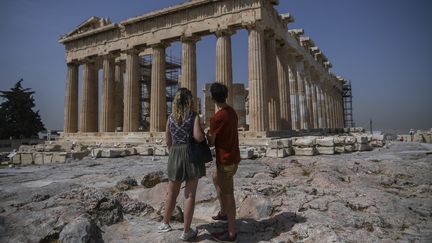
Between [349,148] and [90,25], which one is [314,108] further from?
[90,25]

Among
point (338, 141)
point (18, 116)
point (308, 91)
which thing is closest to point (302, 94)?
point (308, 91)

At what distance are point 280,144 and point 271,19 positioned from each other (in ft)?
38.9

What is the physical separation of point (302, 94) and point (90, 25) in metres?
22.3

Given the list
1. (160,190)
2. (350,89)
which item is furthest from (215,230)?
(350,89)

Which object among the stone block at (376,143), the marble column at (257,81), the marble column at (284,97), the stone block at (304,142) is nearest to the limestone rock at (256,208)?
the stone block at (304,142)

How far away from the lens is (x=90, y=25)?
2806 centimetres

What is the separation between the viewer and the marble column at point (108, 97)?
2488 cm

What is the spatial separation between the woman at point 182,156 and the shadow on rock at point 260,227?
0.44 meters

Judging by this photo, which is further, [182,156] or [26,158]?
[26,158]

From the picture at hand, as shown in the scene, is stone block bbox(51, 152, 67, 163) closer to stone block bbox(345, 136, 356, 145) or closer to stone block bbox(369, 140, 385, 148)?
stone block bbox(345, 136, 356, 145)

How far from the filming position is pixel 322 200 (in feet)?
14.6

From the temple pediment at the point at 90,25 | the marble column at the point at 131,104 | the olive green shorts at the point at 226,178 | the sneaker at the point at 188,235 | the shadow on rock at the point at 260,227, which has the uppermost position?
the temple pediment at the point at 90,25

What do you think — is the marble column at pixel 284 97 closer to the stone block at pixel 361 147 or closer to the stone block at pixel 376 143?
the stone block at pixel 376 143

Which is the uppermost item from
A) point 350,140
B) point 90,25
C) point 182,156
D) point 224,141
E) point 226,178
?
point 90,25
